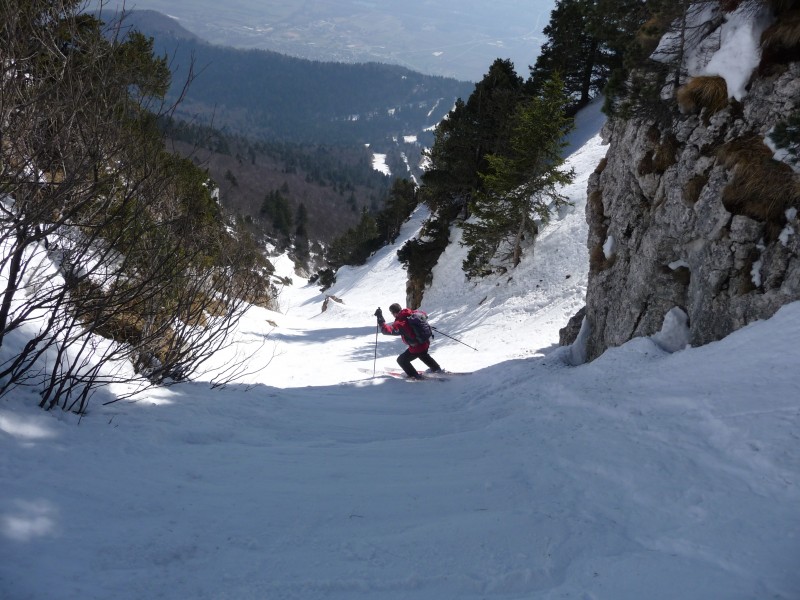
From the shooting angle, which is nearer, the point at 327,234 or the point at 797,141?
the point at 797,141

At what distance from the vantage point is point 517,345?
13.8 m

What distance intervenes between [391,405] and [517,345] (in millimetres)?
7338

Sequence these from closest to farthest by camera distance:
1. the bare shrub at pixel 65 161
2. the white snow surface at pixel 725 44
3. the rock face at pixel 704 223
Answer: the bare shrub at pixel 65 161
the rock face at pixel 704 223
the white snow surface at pixel 725 44

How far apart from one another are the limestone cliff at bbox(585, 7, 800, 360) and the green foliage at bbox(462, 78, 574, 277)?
30.4 ft

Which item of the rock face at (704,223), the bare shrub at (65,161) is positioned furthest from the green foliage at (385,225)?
the bare shrub at (65,161)

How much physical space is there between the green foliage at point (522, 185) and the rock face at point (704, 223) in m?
9.17

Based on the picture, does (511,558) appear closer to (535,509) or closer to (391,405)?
(535,509)

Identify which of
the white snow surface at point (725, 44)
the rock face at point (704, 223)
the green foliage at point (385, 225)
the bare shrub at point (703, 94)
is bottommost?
the rock face at point (704, 223)

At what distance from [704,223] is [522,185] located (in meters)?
13.5

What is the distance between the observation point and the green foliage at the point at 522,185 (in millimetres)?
17875

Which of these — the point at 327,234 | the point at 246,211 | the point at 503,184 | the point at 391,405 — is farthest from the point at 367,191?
the point at 391,405

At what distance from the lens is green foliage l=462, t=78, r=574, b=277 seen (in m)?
17.9

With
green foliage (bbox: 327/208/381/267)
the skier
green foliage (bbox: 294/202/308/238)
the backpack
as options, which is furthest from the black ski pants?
green foliage (bbox: 294/202/308/238)

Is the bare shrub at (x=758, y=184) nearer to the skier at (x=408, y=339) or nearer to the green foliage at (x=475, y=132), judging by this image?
the skier at (x=408, y=339)
